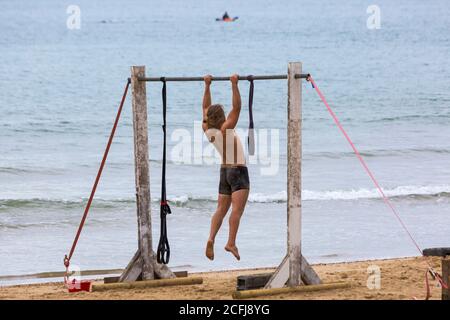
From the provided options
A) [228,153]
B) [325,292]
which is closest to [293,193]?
[228,153]

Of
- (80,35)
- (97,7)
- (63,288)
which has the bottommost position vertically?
(63,288)

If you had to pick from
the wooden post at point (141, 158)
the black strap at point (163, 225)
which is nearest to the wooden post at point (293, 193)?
the black strap at point (163, 225)

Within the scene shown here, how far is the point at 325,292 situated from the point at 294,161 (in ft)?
4.00

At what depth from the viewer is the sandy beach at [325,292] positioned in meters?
9.10

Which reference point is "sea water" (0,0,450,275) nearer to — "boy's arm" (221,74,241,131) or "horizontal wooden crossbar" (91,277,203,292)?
"horizontal wooden crossbar" (91,277,203,292)

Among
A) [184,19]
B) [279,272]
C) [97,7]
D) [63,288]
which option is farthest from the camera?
[97,7]

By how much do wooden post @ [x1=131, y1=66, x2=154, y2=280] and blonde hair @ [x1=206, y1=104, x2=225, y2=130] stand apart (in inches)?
24.3

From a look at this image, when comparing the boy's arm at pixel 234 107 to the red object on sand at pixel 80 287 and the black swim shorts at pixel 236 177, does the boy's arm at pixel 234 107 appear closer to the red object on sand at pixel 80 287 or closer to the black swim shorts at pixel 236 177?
the black swim shorts at pixel 236 177

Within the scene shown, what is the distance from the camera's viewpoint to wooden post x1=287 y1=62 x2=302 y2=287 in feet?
28.9

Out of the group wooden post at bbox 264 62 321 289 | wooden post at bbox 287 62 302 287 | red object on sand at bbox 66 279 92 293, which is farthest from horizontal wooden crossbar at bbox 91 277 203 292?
wooden post at bbox 287 62 302 287
